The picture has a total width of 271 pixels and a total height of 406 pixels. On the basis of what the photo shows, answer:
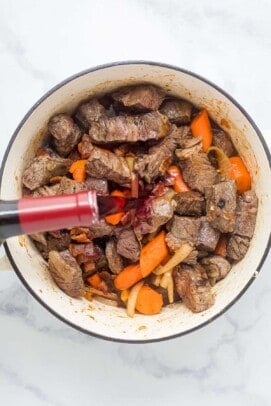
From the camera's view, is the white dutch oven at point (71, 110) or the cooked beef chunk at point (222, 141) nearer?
the white dutch oven at point (71, 110)

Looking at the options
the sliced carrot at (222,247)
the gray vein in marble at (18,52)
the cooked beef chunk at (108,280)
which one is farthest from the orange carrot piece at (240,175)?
the gray vein in marble at (18,52)

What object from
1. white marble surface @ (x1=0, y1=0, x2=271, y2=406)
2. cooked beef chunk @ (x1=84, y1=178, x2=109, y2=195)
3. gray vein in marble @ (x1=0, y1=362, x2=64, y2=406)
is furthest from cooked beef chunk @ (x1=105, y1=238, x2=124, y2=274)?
gray vein in marble @ (x1=0, y1=362, x2=64, y2=406)

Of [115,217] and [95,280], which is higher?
[115,217]

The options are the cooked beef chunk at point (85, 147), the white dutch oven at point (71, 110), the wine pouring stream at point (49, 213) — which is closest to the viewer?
the wine pouring stream at point (49, 213)

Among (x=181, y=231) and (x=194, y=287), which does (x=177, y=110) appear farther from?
(x=194, y=287)

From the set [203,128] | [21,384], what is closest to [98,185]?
[203,128]

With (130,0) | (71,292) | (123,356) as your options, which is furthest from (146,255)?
(130,0)

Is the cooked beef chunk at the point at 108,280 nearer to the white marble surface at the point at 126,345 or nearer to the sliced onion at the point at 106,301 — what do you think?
the sliced onion at the point at 106,301

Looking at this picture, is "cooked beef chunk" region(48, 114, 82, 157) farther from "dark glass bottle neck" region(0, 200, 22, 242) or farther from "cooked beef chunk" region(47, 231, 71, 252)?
"dark glass bottle neck" region(0, 200, 22, 242)
